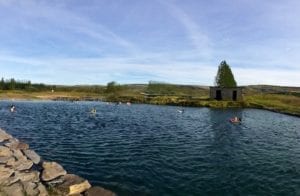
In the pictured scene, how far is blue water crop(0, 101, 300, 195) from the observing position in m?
24.7

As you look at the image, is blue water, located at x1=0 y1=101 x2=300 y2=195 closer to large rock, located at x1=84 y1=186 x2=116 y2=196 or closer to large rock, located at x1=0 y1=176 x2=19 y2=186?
large rock, located at x1=84 y1=186 x2=116 y2=196

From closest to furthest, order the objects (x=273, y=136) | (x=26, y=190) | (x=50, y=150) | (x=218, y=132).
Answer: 1. (x=26, y=190)
2. (x=50, y=150)
3. (x=273, y=136)
4. (x=218, y=132)

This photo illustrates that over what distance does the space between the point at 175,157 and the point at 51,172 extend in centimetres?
1288

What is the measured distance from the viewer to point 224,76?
137875 mm

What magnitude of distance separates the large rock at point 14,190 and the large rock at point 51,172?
2.44 meters

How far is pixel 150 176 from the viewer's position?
26.6m

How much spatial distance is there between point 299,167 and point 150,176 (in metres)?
13.6

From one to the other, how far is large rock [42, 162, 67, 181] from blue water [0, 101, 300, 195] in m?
2.04

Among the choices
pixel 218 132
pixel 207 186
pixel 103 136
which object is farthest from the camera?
pixel 218 132

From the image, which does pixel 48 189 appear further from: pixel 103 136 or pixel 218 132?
pixel 218 132

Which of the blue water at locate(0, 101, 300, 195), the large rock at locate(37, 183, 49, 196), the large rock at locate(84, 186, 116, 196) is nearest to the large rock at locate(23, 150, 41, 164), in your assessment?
the blue water at locate(0, 101, 300, 195)

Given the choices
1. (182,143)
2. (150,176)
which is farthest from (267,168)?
(182,143)

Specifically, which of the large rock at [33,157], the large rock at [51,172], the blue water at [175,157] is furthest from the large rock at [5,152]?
the large rock at [51,172]

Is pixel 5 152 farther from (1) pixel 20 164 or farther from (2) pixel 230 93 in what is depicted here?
(2) pixel 230 93
